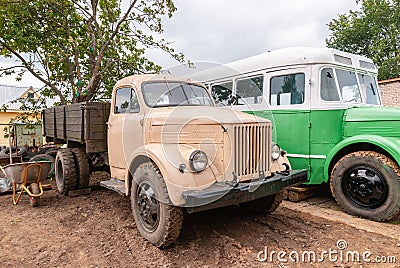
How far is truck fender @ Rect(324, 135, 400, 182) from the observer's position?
407cm

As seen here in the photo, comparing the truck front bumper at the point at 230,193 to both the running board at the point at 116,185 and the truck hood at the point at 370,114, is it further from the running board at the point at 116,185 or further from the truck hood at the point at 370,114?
the truck hood at the point at 370,114

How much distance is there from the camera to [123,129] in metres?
4.44

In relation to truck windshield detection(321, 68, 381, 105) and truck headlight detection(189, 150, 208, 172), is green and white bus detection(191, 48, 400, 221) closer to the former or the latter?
truck windshield detection(321, 68, 381, 105)

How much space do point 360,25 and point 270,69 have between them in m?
17.9

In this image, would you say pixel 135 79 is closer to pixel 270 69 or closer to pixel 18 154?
pixel 270 69

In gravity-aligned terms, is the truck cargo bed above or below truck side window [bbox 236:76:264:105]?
below

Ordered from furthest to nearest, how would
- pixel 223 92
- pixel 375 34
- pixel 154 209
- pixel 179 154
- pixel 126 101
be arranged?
pixel 375 34 → pixel 223 92 → pixel 126 101 → pixel 154 209 → pixel 179 154

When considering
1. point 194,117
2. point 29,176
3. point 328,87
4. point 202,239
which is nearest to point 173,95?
point 194,117

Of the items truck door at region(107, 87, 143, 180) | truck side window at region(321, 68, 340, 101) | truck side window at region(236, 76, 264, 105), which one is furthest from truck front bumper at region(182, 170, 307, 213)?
truck side window at region(236, 76, 264, 105)

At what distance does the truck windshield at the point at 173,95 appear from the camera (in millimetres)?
4215

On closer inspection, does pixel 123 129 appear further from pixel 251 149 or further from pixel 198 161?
pixel 251 149

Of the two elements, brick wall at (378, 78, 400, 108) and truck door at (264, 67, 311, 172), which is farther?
brick wall at (378, 78, 400, 108)

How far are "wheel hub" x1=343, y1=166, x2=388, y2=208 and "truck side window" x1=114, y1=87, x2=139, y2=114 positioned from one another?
342 cm

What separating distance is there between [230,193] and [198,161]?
0.48 m
